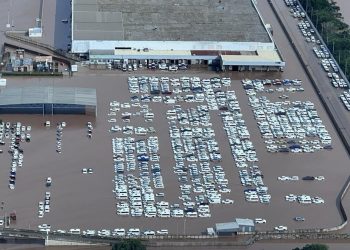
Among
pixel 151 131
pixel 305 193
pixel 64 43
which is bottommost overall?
pixel 305 193

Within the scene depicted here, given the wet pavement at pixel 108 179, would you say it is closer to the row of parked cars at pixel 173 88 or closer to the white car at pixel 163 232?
the white car at pixel 163 232

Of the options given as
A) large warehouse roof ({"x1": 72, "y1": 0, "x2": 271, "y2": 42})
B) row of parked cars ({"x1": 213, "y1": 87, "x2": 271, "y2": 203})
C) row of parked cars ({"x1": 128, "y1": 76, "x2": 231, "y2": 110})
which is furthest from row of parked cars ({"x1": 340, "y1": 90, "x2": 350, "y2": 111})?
large warehouse roof ({"x1": 72, "y1": 0, "x2": 271, "y2": 42})

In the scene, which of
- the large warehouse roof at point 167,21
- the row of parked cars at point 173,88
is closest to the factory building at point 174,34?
the large warehouse roof at point 167,21

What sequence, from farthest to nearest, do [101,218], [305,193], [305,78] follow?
[305,78], [305,193], [101,218]

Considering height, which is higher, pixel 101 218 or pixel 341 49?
pixel 341 49

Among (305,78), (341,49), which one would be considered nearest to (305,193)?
(305,78)

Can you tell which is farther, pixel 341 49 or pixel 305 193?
pixel 341 49

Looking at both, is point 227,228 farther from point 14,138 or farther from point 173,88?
point 173,88

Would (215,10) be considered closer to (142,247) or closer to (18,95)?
(18,95)
